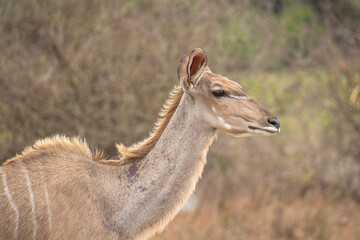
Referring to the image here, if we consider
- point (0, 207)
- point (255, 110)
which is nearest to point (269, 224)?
point (255, 110)

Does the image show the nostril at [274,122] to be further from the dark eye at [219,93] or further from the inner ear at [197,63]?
the inner ear at [197,63]

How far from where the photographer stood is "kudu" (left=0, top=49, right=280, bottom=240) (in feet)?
11.5

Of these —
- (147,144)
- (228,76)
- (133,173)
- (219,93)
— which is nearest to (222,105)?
(219,93)

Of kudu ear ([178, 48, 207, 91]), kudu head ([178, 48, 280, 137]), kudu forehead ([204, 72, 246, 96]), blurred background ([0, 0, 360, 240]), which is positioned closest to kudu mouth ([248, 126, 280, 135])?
→ kudu head ([178, 48, 280, 137])

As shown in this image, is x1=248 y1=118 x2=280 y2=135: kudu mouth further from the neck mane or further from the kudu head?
the neck mane

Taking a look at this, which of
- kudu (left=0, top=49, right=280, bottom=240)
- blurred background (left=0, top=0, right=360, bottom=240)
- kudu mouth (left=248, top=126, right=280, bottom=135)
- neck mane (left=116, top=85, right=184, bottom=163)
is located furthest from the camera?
blurred background (left=0, top=0, right=360, bottom=240)

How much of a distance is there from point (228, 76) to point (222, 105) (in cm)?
397

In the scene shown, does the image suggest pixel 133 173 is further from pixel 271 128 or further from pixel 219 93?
pixel 271 128

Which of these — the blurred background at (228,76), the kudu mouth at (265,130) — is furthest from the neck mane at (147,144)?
the blurred background at (228,76)

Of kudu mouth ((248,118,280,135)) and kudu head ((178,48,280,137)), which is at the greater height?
kudu head ((178,48,280,137))

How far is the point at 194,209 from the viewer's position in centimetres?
766

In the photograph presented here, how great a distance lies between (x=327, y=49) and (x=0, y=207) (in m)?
6.30

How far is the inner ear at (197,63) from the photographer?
3703 mm

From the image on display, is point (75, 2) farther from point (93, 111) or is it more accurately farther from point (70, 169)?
point (70, 169)
